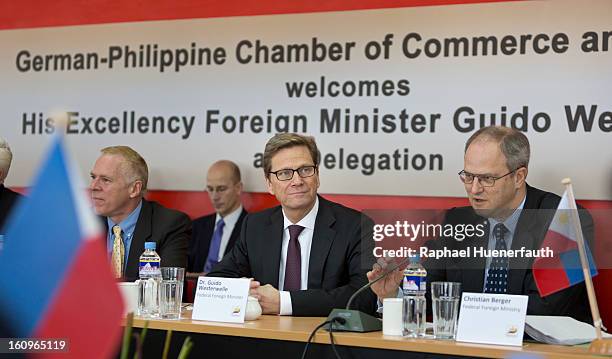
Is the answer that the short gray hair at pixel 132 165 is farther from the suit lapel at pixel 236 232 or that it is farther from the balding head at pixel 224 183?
the suit lapel at pixel 236 232

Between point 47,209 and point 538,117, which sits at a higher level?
point 538,117

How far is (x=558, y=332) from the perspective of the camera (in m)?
2.33

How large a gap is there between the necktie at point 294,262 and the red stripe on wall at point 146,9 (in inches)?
69.0

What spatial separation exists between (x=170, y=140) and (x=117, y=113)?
1.27ft

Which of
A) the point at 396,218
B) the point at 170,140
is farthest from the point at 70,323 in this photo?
the point at 170,140

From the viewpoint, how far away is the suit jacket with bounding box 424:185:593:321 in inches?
111

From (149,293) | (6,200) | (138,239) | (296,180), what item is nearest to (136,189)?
(138,239)

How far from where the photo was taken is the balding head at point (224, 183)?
4871 millimetres

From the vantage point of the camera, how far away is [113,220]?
3830 mm

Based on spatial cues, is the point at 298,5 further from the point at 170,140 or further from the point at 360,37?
the point at 170,140

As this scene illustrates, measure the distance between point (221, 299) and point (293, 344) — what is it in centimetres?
37

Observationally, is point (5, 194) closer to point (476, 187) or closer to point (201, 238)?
point (201, 238)

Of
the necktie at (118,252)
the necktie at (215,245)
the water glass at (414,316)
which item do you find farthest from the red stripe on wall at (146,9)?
the water glass at (414,316)

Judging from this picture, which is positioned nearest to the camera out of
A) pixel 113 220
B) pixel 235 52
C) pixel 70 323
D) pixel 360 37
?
pixel 70 323
